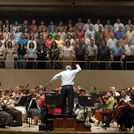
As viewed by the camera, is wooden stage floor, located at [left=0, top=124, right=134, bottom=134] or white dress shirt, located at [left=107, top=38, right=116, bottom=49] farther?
white dress shirt, located at [left=107, top=38, right=116, bottom=49]

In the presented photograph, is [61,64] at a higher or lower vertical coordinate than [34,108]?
higher

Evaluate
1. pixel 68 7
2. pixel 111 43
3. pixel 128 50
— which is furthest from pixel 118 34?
pixel 68 7

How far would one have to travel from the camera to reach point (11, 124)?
35.8 feet

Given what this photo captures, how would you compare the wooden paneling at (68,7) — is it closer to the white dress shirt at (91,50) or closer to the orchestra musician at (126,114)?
the white dress shirt at (91,50)

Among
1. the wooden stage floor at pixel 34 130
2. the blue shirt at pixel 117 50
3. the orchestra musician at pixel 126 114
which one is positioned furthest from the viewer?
the blue shirt at pixel 117 50

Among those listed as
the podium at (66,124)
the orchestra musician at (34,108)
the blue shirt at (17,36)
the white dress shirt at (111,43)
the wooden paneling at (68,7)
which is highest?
the wooden paneling at (68,7)

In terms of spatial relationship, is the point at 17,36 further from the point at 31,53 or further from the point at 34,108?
the point at 34,108

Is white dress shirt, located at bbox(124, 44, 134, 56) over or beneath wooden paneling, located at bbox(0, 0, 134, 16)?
beneath

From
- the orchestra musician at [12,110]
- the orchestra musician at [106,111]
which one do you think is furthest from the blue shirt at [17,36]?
the orchestra musician at [106,111]

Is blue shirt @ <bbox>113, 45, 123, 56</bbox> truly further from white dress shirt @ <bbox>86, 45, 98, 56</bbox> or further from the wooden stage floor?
the wooden stage floor

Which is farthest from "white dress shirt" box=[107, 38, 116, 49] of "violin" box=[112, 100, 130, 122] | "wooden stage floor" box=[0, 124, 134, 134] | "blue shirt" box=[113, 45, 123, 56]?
"violin" box=[112, 100, 130, 122]

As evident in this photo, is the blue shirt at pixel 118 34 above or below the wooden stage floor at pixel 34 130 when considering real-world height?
above

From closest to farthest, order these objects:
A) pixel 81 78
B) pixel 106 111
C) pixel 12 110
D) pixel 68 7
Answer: pixel 12 110 < pixel 106 111 < pixel 81 78 < pixel 68 7

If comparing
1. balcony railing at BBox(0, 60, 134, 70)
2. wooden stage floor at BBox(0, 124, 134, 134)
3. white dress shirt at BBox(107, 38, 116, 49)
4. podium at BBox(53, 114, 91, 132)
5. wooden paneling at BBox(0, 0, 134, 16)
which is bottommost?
wooden stage floor at BBox(0, 124, 134, 134)
